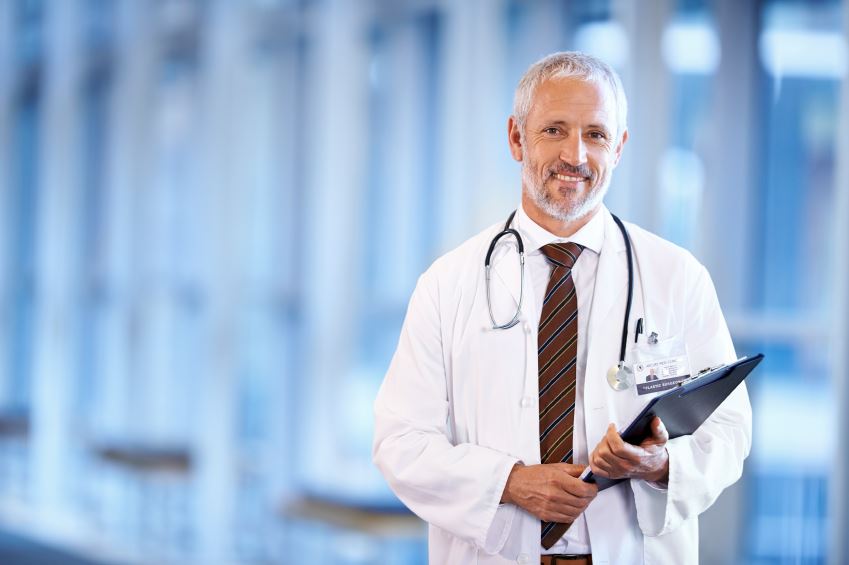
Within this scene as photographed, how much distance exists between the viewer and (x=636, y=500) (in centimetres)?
170

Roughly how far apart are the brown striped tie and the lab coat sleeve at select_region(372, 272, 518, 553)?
0.24 ft

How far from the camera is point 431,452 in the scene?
174 cm

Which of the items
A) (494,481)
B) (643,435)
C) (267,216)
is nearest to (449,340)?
(494,481)

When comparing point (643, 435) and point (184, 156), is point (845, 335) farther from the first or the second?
point (184, 156)

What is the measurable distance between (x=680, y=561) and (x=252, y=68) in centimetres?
461

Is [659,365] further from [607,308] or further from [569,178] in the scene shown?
[569,178]

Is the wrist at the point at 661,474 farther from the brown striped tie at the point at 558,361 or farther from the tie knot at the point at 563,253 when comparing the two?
the tie knot at the point at 563,253

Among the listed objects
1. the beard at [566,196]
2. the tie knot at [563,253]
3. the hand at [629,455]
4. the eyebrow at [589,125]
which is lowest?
the hand at [629,455]

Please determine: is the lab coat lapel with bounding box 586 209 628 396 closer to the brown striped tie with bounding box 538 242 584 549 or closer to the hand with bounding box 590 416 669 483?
the brown striped tie with bounding box 538 242 584 549

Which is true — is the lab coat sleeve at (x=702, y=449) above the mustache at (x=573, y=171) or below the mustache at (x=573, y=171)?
below

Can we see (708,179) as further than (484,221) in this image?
No

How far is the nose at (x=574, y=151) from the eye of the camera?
168cm

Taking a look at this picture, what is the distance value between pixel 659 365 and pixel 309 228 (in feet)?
12.0

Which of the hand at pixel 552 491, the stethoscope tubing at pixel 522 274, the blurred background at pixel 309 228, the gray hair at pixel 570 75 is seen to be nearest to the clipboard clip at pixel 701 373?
the stethoscope tubing at pixel 522 274
